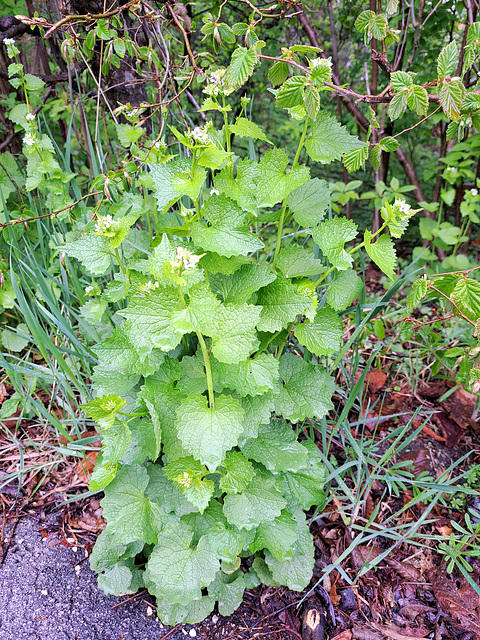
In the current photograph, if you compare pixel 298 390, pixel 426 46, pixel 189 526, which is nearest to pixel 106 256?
pixel 298 390

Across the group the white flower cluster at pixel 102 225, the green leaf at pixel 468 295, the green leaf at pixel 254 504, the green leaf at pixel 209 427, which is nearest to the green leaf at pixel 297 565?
the green leaf at pixel 254 504

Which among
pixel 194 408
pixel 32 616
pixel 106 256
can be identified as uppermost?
pixel 106 256

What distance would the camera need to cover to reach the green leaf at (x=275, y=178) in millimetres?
1012

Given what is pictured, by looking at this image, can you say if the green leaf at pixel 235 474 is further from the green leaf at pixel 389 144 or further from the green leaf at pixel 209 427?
the green leaf at pixel 389 144

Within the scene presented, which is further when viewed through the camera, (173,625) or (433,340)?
(433,340)

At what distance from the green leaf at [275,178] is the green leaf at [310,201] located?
11 cm

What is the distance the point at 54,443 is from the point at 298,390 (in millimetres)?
1010

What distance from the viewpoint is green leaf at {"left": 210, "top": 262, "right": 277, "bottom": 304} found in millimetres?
1060

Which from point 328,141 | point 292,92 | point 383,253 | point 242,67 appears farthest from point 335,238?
point 242,67

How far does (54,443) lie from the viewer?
66.0 inches

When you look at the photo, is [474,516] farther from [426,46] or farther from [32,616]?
[426,46]

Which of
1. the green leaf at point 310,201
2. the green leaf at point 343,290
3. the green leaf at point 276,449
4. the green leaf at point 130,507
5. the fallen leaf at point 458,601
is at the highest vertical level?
the green leaf at point 310,201

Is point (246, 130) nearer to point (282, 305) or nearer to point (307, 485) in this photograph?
point (282, 305)

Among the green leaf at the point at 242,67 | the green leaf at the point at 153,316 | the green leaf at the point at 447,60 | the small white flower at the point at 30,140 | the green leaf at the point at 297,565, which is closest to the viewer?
the green leaf at the point at 153,316
